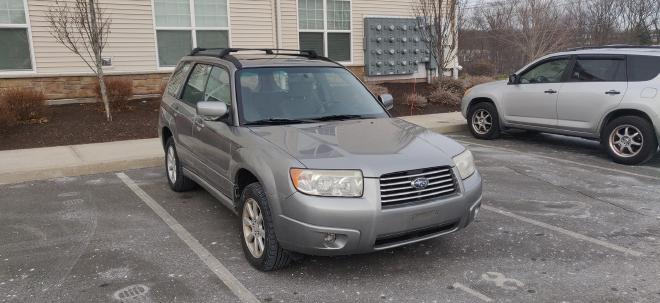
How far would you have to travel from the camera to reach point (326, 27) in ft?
48.4

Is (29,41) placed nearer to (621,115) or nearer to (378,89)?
(378,89)

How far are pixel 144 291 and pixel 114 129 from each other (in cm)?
664

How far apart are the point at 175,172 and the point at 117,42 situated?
274 inches

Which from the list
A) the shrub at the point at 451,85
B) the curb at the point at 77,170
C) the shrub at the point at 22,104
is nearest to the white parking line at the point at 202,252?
the curb at the point at 77,170

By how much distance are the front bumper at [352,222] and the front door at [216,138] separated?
1058 millimetres

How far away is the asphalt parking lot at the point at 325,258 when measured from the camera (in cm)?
376

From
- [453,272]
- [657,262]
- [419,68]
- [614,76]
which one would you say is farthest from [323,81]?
[419,68]

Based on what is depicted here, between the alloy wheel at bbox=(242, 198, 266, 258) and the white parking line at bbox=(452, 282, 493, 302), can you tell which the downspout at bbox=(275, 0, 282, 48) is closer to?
the alloy wheel at bbox=(242, 198, 266, 258)

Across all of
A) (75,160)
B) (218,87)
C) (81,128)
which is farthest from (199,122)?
(81,128)

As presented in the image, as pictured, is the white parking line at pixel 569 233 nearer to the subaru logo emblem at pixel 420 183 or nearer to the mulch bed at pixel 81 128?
the subaru logo emblem at pixel 420 183

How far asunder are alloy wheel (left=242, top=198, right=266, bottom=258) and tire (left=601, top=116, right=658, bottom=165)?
6.33 m

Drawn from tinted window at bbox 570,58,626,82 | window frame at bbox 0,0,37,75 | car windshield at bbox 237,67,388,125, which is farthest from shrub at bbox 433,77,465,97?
window frame at bbox 0,0,37,75

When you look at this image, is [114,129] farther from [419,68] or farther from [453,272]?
[419,68]

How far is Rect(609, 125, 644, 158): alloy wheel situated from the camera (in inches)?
308
